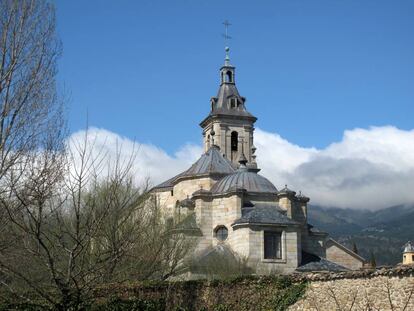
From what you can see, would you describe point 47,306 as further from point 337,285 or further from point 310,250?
point 310,250

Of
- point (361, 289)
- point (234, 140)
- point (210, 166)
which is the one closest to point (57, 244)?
point (361, 289)

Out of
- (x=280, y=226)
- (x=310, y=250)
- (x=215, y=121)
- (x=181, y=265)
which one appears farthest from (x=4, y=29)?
(x=215, y=121)

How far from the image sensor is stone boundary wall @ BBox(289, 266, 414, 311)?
1636 centimetres

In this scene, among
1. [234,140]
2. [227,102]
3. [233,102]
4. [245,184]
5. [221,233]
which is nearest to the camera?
[221,233]

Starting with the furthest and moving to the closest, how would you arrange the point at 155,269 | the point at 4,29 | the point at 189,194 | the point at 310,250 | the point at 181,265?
1. the point at 189,194
2. the point at 310,250
3. the point at 181,265
4. the point at 155,269
5. the point at 4,29

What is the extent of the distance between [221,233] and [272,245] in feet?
12.6

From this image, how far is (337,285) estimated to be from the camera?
1823 cm

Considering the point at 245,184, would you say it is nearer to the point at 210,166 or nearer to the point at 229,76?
the point at 210,166

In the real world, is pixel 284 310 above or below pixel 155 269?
below

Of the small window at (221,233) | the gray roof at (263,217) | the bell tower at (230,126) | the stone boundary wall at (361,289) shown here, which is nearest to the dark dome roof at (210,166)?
the small window at (221,233)

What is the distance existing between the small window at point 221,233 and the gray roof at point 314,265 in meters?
4.62

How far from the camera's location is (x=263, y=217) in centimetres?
3394

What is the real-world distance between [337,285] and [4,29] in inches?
449

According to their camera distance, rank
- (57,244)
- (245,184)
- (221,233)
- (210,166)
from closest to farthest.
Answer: (57,244) < (221,233) < (245,184) < (210,166)
